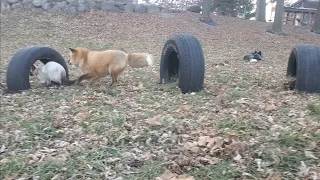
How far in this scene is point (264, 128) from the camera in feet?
14.0

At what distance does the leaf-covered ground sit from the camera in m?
3.47

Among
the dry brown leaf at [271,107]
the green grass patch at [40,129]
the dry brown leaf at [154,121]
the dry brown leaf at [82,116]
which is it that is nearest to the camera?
the green grass patch at [40,129]

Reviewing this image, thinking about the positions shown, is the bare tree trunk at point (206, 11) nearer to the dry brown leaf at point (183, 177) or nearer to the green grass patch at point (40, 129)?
the green grass patch at point (40, 129)

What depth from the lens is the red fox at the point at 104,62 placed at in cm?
710

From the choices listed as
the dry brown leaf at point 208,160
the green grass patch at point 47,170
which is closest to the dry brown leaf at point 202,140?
the dry brown leaf at point 208,160

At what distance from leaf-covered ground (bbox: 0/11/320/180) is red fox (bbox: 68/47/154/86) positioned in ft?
0.89

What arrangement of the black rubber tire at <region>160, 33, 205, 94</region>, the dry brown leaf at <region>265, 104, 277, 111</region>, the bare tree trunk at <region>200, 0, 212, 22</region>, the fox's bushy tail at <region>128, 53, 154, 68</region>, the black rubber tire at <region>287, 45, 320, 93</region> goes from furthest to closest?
the bare tree trunk at <region>200, 0, 212, 22</region>
the fox's bushy tail at <region>128, 53, 154, 68</region>
the black rubber tire at <region>160, 33, 205, 94</region>
the black rubber tire at <region>287, 45, 320, 93</region>
the dry brown leaf at <region>265, 104, 277, 111</region>

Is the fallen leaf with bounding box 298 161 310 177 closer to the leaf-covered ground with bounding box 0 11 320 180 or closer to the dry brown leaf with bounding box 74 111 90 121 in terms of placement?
the leaf-covered ground with bounding box 0 11 320 180

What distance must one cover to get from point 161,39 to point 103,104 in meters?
11.1

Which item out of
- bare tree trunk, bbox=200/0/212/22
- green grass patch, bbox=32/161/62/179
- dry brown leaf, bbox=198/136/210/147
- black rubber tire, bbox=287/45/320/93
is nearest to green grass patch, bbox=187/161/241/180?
dry brown leaf, bbox=198/136/210/147

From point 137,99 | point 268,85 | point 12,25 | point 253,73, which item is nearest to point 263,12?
point 12,25

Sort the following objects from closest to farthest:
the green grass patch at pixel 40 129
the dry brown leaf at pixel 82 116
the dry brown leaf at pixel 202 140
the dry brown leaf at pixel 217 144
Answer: the dry brown leaf at pixel 217 144
the dry brown leaf at pixel 202 140
the green grass patch at pixel 40 129
the dry brown leaf at pixel 82 116

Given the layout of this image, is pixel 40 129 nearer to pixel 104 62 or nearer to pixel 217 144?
pixel 217 144

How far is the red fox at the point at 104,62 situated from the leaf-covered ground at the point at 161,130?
0.27 m
